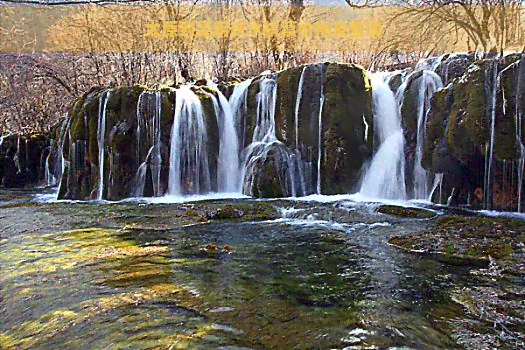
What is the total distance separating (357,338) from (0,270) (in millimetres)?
4162

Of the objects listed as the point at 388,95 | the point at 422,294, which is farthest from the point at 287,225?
the point at 388,95

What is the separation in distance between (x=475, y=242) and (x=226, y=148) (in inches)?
330

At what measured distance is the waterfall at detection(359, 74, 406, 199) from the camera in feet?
36.1

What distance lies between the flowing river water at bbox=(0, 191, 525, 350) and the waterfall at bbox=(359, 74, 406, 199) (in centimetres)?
306

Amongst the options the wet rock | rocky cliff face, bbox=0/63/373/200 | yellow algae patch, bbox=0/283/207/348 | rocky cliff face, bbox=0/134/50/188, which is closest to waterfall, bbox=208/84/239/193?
rocky cliff face, bbox=0/63/373/200

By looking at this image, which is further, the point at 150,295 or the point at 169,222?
the point at 169,222

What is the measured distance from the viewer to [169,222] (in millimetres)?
8141

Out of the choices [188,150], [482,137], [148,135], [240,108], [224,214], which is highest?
[240,108]

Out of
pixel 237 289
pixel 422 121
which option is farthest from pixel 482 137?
pixel 237 289

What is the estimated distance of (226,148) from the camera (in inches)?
527

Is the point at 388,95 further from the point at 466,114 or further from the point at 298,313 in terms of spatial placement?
the point at 298,313

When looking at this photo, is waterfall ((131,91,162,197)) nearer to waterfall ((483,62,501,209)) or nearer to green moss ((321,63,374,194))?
green moss ((321,63,374,194))

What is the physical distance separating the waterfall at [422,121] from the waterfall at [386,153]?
0.34 meters

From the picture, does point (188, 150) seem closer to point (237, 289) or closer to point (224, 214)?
point (224, 214)
